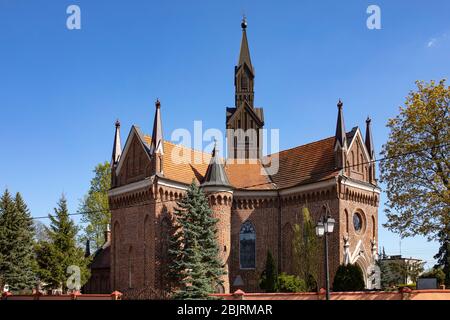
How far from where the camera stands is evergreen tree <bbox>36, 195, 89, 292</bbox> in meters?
39.1

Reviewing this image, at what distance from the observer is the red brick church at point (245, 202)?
38031mm

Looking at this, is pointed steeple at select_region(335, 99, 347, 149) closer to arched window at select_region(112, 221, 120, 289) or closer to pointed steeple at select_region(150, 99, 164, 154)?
pointed steeple at select_region(150, 99, 164, 154)

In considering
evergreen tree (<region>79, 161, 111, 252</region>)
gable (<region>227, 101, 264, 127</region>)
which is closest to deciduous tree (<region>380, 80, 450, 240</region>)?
gable (<region>227, 101, 264, 127</region>)

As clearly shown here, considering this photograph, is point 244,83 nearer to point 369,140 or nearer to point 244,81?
point 244,81

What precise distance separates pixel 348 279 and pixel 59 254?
66.1ft

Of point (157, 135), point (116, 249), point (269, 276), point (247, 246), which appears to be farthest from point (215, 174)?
point (116, 249)

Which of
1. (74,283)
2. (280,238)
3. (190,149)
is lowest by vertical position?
(74,283)

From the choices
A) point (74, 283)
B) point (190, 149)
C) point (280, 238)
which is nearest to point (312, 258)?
point (280, 238)

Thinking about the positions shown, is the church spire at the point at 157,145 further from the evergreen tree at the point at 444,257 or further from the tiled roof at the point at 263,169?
the evergreen tree at the point at 444,257

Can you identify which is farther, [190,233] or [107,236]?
[107,236]
